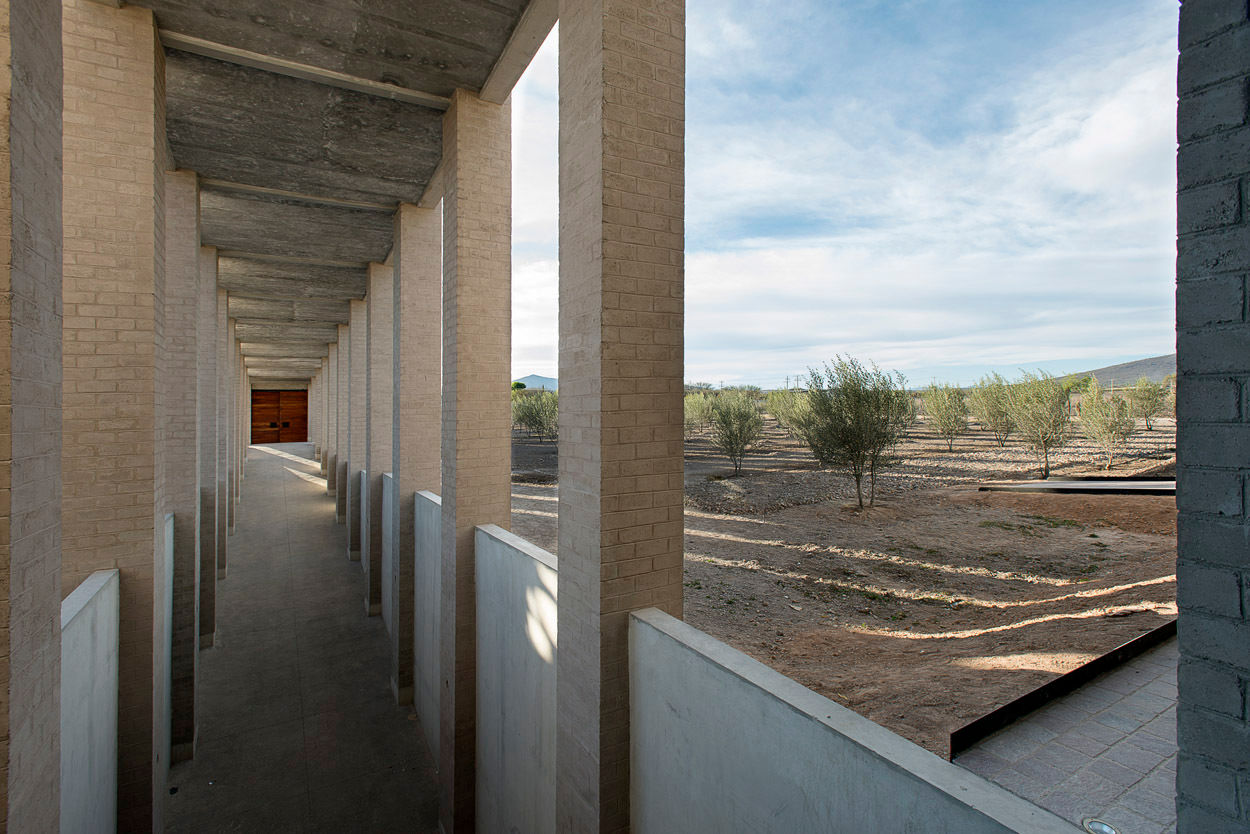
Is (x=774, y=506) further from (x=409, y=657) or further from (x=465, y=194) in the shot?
(x=465, y=194)

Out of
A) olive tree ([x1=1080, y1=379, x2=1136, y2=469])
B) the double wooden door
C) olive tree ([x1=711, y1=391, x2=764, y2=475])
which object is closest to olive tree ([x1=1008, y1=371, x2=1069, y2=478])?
olive tree ([x1=1080, y1=379, x2=1136, y2=469])

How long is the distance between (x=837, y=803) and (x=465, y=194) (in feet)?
17.9

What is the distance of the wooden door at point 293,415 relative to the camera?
135 ft

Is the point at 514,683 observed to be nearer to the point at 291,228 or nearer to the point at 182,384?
the point at 182,384

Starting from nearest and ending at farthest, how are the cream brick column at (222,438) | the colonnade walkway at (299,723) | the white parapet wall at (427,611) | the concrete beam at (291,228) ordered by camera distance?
1. the colonnade walkway at (299,723)
2. the white parapet wall at (427,611)
3. the concrete beam at (291,228)
4. the cream brick column at (222,438)

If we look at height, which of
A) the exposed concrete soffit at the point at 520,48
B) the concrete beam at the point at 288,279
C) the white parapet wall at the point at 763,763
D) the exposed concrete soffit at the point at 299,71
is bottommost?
the white parapet wall at the point at 763,763

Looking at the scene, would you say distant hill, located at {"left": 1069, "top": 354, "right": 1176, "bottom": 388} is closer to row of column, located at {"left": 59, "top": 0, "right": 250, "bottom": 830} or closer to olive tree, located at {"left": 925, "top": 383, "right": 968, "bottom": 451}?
olive tree, located at {"left": 925, "top": 383, "right": 968, "bottom": 451}

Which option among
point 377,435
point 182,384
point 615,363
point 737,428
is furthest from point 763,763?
point 737,428

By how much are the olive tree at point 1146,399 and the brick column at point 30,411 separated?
39.1m

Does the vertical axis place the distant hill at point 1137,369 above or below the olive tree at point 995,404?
above

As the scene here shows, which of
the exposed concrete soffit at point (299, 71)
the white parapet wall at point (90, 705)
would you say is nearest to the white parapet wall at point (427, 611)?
the white parapet wall at point (90, 705)

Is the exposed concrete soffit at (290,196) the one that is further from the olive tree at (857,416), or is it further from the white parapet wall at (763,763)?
the olive tree at (857,416)

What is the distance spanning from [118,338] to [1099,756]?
7545 millimetres

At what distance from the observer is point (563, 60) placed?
139 inches
